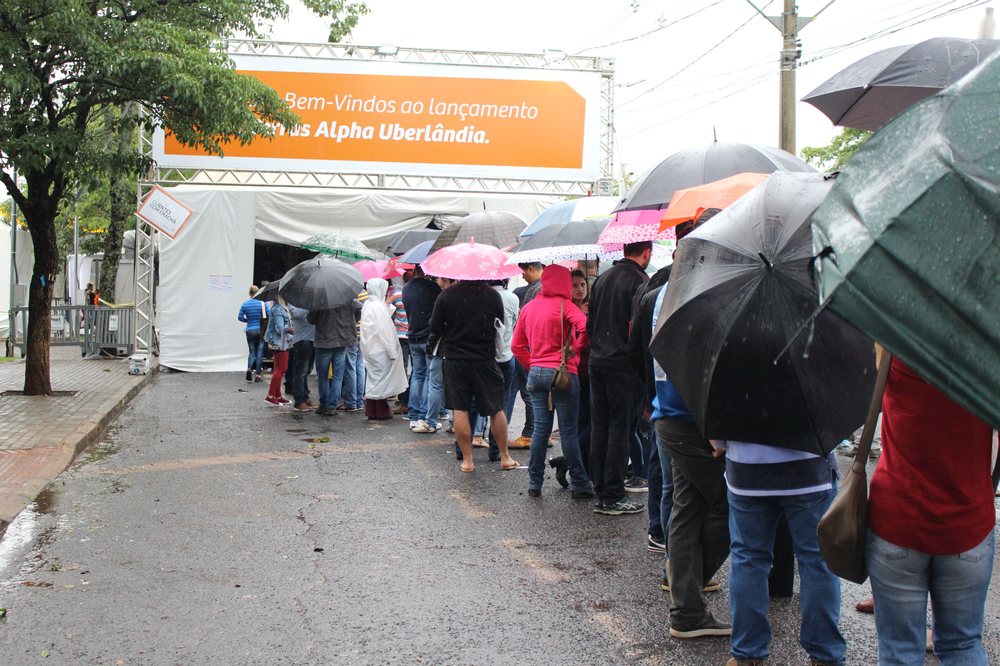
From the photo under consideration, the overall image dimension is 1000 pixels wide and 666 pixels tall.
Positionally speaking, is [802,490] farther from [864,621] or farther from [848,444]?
[848,444]

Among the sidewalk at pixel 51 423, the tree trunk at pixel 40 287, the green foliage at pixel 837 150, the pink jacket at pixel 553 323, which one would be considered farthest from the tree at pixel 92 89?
the green foliage at pixel 837 150

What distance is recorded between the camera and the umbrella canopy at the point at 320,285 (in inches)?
402

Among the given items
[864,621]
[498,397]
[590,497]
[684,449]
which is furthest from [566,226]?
[864,621]

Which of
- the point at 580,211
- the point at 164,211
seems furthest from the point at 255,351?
the point at 580,211

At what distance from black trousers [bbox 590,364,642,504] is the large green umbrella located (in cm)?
385

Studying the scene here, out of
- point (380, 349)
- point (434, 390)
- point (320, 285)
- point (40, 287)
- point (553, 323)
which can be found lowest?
point (434, 390)

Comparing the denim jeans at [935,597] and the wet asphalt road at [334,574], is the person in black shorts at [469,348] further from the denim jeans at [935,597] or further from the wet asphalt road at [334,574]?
the denim jeans at [935,597]

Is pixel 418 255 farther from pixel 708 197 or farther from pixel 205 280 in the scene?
pixel 205 280

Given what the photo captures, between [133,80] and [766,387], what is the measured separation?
363 inches

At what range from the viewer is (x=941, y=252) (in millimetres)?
1669

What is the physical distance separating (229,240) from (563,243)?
10854 mm

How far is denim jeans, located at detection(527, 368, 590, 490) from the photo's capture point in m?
6.23

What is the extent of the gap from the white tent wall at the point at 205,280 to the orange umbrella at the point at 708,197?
1294 centimetres

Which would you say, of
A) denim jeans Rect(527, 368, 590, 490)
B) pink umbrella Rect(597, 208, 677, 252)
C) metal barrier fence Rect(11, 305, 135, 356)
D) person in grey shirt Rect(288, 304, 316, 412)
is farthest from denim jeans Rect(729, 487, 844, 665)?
metal barrier fence Rect(11, 305, 135, 356)
